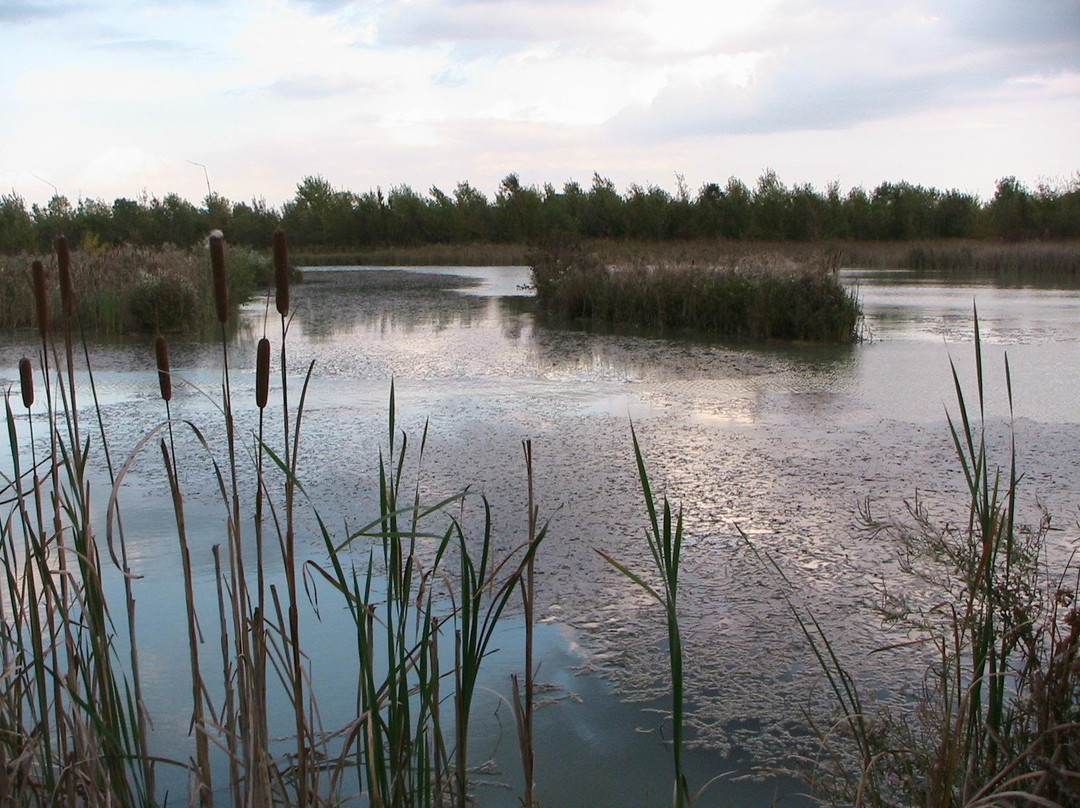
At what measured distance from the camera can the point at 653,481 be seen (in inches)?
171

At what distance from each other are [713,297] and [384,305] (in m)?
6.30

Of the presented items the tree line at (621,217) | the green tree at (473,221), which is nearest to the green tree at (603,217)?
the tree line at (621,217)

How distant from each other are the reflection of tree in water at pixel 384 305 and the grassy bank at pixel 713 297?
1458 mm

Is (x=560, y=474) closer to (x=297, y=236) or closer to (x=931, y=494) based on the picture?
(x=931, y=494)

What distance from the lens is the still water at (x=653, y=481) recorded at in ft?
7.70

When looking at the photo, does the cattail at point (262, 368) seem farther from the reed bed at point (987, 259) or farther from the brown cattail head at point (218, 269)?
the reed bed at point (987, 259)

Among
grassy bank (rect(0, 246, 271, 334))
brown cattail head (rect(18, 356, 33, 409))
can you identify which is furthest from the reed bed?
brown cattail head (rect(18, 356, 33, 409))

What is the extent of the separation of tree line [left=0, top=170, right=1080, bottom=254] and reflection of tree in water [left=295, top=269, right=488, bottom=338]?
301 inches

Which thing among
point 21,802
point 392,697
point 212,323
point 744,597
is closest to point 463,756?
point 392,697

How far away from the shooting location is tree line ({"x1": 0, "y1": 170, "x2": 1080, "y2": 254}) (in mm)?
29562

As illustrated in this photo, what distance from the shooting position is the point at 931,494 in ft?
13.4

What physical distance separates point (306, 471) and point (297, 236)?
1561 inches

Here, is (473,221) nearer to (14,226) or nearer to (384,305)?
(14,226)

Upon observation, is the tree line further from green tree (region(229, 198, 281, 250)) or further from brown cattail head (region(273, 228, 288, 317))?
brown cattail head (region(273, 228, 288, 317))
